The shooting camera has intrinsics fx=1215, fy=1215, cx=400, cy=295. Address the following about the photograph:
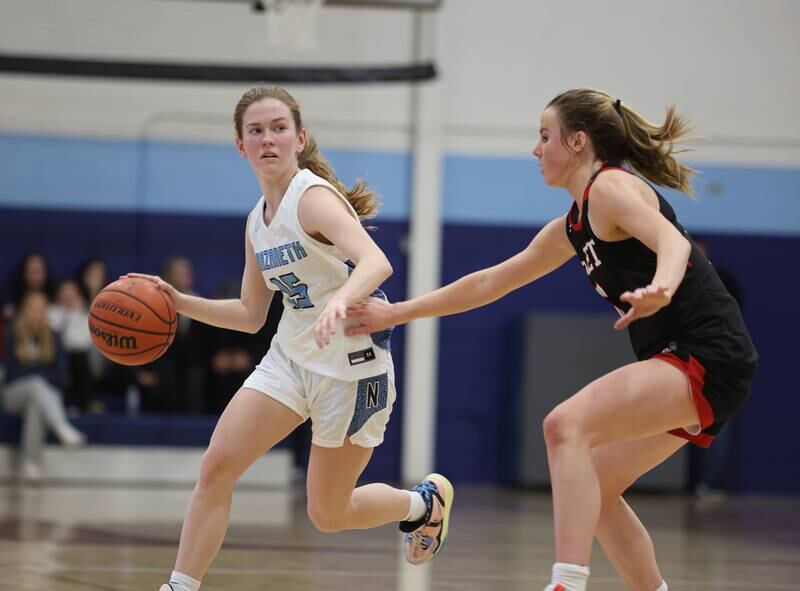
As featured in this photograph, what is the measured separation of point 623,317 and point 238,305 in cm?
149

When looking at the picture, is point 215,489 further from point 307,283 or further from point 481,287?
point 481,287

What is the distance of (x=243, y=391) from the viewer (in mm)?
3826

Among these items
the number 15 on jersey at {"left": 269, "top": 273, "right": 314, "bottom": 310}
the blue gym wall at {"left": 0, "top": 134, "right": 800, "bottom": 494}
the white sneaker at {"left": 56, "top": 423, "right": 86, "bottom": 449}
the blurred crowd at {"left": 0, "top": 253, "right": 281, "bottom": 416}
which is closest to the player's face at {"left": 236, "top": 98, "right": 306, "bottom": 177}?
the number 15 on jersey at {"left": 269, "top": 273, "right": 314, "bottom": 310}

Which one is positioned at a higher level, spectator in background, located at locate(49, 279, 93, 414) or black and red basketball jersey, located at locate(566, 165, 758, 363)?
black and red basketball jersey, located at locate(566, 165, 758, 363)

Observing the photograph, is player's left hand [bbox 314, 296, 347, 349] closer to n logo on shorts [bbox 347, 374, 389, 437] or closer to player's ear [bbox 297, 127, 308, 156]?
n logo on shorts [bbox 347, 374, 389, 437]

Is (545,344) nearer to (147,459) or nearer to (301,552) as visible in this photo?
(147,459)

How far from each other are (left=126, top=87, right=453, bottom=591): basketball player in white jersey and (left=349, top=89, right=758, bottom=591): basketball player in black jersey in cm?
19

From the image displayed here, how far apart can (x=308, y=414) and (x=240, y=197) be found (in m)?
8.06

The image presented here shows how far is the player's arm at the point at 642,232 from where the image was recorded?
309 centimetres

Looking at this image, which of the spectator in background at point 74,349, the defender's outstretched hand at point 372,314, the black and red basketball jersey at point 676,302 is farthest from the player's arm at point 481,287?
the spectator in background at point 74,349

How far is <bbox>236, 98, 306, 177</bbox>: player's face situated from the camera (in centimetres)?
387

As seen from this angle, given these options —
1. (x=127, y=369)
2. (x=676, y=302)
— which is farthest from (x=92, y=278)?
(x=676, y=302)

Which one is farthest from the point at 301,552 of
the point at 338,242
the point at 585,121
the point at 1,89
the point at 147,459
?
the point at 1,89

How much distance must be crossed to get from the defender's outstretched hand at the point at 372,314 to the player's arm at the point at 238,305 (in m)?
0.49
